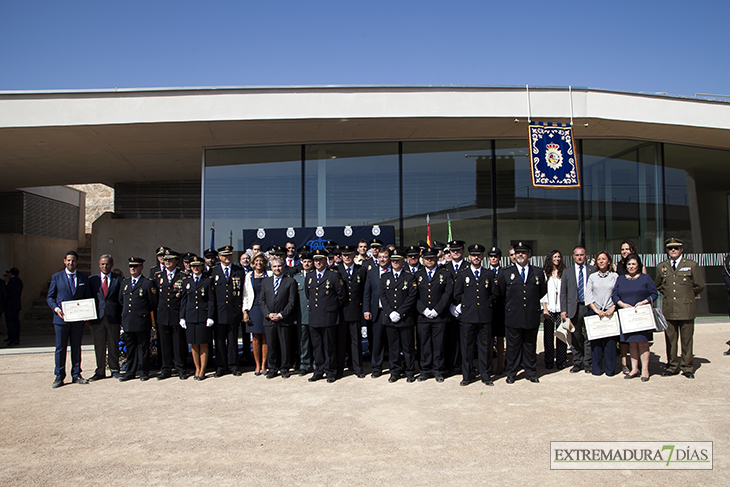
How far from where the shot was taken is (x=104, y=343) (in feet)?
23.4

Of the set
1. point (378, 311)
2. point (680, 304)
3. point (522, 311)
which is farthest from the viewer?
point (378, 311)

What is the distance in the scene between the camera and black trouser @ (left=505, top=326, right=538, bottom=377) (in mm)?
6453

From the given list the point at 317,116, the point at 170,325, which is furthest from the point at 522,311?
the point at 317,116

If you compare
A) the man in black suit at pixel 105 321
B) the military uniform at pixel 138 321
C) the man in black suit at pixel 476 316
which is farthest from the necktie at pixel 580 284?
the man in black suit at pixel 105 321

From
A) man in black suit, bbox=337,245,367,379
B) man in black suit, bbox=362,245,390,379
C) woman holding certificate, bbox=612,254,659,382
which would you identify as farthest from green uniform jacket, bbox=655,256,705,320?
man in black suit, bbox=337,245,367,379

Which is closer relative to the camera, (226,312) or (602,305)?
(602,305)

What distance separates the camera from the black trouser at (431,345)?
6.51m

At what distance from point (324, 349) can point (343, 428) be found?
2.31 meters

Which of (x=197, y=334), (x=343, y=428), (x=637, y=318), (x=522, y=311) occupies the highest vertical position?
(x=522, y=311)

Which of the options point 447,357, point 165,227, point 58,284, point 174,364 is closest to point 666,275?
point 447,357

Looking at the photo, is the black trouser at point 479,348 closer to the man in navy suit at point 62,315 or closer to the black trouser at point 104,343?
the black trouser at point 104,343

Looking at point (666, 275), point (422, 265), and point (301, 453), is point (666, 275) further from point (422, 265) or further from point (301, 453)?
point (301, 453)

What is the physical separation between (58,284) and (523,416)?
610 centimetres

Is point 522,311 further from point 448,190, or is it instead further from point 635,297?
point 448,190
